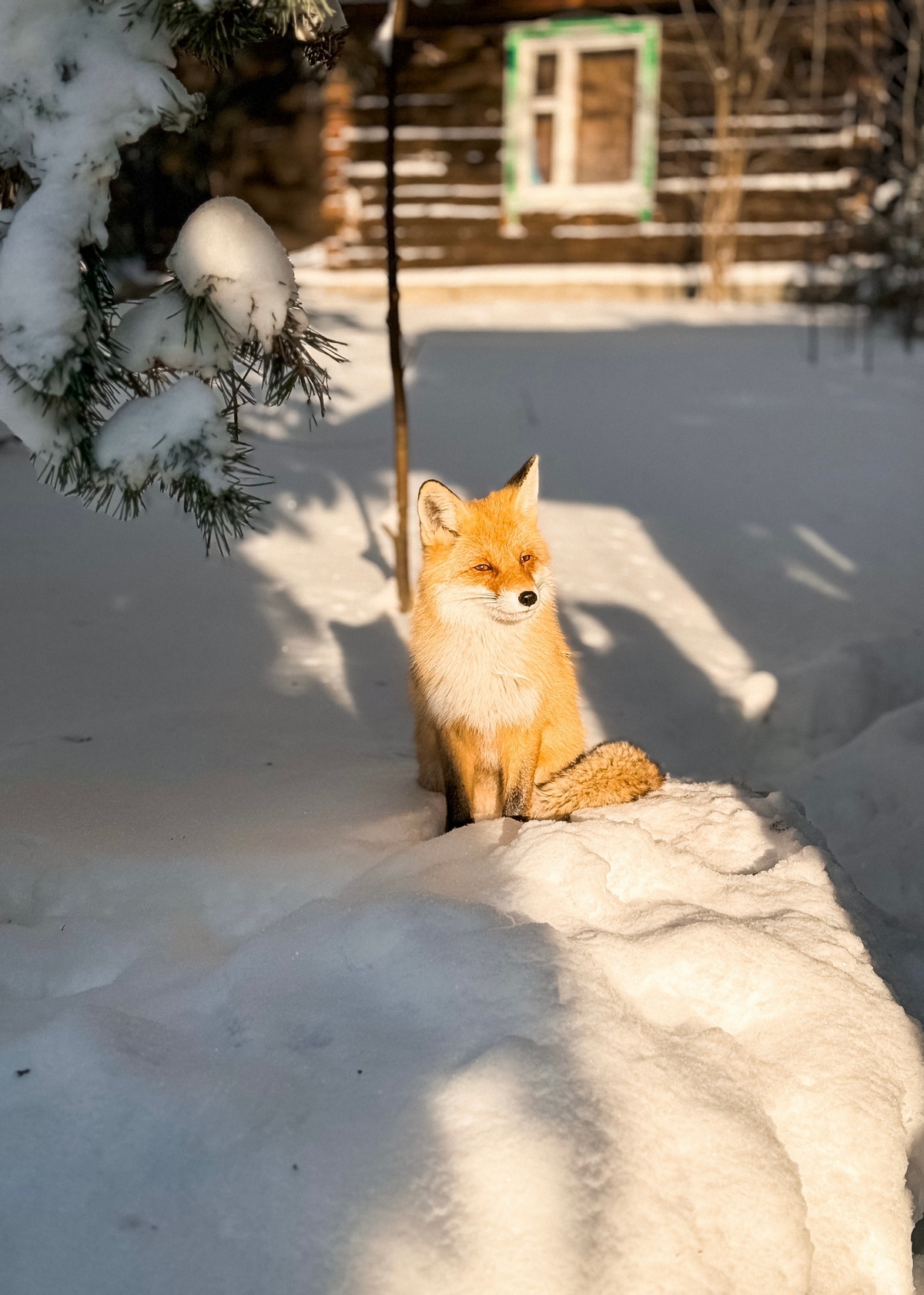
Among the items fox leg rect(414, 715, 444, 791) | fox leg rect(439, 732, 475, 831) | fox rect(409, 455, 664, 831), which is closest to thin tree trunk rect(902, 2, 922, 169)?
fox rect(409, 455, 664, 831)

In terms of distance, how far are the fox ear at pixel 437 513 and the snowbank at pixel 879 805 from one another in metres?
2.12

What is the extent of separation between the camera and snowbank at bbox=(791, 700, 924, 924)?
419 centimetres

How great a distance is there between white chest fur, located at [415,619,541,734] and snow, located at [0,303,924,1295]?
321mm

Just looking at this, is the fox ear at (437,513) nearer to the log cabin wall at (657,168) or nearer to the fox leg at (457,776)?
the fox leg at (457,776)

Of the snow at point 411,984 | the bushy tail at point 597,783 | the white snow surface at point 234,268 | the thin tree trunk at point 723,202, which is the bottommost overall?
the snow at point 411,984

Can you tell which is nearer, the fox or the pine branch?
the pine branch

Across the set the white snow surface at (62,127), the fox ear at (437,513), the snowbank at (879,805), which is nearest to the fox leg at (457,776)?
the fox ear at (437,513)

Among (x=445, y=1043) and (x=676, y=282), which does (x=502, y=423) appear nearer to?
(x=676, y=282)

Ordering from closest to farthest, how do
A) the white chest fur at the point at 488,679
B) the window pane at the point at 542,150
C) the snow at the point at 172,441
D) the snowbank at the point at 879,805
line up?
1. the snow at the point at 172,441
2. the white chest fur at the point at 488,679
3. the snowbank at the point at 879,805
4. the window pane at the point at 542,150

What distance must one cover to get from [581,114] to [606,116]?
0.32 meters

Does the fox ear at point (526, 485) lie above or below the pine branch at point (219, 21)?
below

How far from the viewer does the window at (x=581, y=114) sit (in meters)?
13.2

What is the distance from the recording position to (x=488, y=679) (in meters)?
→ 3.19

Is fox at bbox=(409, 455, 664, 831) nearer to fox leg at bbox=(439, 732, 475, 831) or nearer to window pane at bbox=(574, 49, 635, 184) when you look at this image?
fox leg at bbox=(439, 732, 475, 831)
